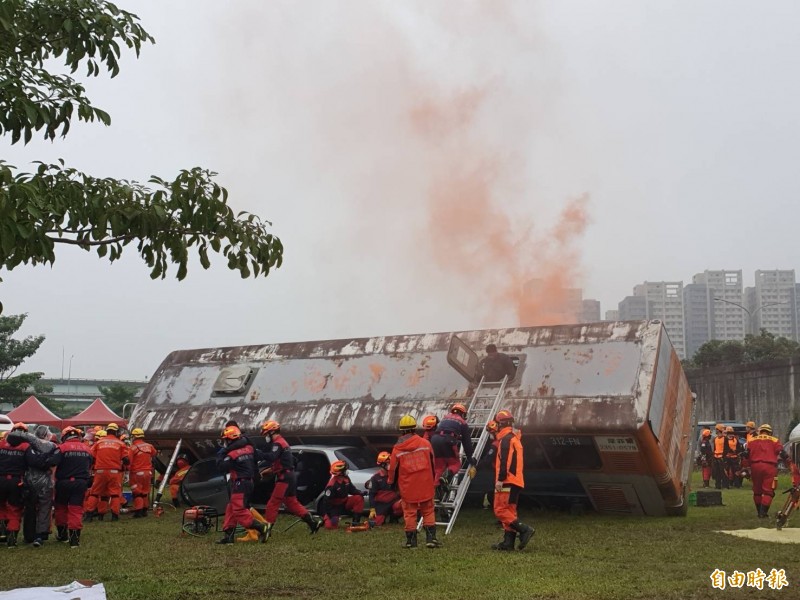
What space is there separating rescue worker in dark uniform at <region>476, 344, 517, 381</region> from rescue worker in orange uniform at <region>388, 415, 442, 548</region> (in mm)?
3686

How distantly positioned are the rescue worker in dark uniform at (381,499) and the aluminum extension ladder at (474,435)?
82 cm

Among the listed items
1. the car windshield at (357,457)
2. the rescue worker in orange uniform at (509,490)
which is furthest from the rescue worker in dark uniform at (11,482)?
the rescue worker in orange uniform at (509,490)

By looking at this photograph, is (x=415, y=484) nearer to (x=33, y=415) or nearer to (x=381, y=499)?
(x=381, y=499)

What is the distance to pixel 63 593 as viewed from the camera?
783 centimetres

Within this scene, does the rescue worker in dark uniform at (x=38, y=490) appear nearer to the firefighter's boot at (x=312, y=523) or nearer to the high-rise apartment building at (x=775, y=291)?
the firefighter's boot at (x=312, y=523)

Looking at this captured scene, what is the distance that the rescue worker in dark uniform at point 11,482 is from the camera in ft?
39.6

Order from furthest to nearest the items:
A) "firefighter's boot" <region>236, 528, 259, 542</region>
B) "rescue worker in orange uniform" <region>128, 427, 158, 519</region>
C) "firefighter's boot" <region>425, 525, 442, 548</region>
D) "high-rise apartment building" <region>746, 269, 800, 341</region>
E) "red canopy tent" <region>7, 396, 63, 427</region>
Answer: "high-rise apartment building" <region>746, 269, 800, 341</region> → "red canopy tent" <region>7, 396, 63, 427</region> → "rescue worker in orange uniform" <region>128, 427, 158, 519</region> → "firefighter's boot" <region>236, 528, 259, 542</region> → "firefighter's boot" <region>425, 525, 442, 548</region>

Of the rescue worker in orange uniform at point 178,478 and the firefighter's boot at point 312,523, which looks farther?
the rescue worker in orange uniform at point 178,478

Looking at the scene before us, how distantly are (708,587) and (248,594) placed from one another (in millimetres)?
4326

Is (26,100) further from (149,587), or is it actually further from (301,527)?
(301,527)

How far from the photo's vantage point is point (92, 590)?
794 cm

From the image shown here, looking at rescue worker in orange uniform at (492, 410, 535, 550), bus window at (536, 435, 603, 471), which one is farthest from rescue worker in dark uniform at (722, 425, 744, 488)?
rescue worker in orange uniform at (492, 410, 535, 550)

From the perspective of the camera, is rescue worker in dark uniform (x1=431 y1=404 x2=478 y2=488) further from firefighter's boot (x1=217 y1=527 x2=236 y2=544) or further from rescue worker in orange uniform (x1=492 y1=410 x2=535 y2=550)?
firefighter's boot (x1=217 y1=527 x2=236 y2=544)

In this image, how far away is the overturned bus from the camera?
13.4 m
